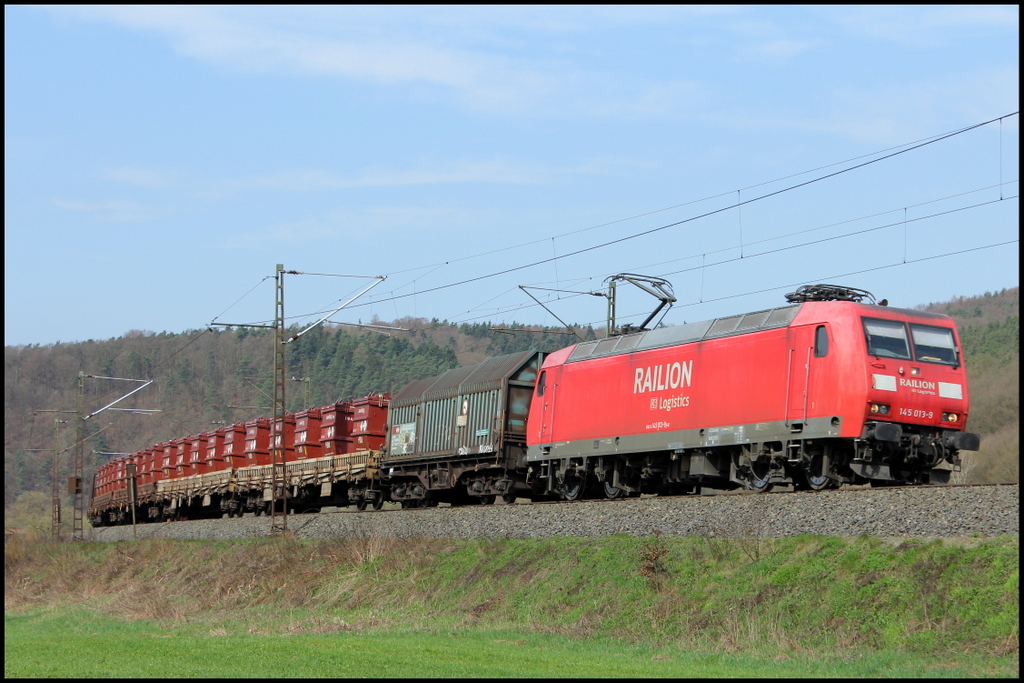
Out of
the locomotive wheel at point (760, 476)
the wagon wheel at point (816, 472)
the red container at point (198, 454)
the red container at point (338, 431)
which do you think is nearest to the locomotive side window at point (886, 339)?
the wagon wheel at point (816, 472)

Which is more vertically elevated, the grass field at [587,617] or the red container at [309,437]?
the red container at [309,437]

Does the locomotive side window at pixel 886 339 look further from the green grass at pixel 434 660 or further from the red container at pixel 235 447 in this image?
the red container at pixel 235 447

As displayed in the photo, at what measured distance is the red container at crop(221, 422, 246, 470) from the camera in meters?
48.0

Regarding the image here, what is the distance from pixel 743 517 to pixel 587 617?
3417mm

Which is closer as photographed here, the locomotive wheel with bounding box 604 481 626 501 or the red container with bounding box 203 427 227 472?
the locomotive wheel with bounding box 604 481 626 501

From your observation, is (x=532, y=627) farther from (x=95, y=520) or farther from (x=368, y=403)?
(x=95, y=520)

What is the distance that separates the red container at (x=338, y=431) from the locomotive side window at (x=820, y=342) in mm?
22696

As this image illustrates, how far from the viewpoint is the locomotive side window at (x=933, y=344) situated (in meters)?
21.7

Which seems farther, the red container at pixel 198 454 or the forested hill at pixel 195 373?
the forested hill at pixel 195 373

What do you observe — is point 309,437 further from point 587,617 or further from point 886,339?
point 886,339

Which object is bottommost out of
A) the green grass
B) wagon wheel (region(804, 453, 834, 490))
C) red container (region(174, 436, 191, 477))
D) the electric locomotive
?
the green grass

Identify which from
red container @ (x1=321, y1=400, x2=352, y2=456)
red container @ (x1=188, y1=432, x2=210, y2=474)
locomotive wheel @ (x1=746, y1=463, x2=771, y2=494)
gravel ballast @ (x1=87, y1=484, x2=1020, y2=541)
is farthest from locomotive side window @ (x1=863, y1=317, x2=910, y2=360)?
red container @ (x1=188, y1=432, x2=210, y2=474)

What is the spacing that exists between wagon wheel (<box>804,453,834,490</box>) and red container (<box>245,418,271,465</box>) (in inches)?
1141

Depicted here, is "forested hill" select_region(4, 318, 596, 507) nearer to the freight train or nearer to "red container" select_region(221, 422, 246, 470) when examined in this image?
"red container" select_region(221, 422, 246, 470)
